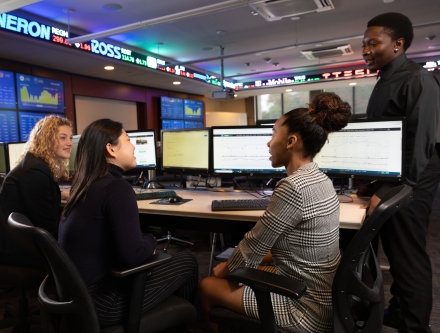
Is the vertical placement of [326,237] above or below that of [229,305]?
above

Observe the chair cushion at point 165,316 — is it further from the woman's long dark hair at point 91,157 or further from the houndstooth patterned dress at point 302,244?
the woman's long dark hair at point 91,157

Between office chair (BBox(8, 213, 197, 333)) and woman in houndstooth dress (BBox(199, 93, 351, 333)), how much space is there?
0.60 ft

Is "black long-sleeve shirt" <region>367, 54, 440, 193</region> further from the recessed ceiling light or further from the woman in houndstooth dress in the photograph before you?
the recessed ceiling light

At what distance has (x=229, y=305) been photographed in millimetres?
1163

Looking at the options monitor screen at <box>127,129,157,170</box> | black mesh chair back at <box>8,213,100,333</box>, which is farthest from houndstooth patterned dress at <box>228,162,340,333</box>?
monitor screen at <box>127,129,157,170</box>

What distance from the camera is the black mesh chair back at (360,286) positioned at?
0.89 m

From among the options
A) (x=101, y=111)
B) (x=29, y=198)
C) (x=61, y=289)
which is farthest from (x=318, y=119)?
(x=101, y=111)

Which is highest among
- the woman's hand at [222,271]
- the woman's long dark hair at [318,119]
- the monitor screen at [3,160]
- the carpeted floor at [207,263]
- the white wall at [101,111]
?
the white wall at [101,111]

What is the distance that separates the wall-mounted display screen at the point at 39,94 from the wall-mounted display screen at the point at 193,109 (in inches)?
144

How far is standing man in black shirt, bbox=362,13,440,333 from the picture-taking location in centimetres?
153

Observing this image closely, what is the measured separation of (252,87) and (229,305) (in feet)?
27.3

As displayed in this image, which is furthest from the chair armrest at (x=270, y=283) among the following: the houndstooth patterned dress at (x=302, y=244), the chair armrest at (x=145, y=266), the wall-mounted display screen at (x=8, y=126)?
the wall-mounted display screen at (x=8, y=126)

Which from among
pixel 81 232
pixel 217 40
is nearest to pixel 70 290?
pixel 81 232

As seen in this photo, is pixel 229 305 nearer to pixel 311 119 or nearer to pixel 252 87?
pixel 311 119
